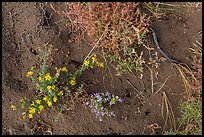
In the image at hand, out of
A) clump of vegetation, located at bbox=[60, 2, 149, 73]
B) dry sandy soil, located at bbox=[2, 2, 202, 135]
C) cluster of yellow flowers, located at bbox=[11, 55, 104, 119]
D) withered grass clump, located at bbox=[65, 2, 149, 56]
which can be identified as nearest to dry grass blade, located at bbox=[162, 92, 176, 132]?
dry sandy soil, located at bbox=[2, 2, 202, 135]

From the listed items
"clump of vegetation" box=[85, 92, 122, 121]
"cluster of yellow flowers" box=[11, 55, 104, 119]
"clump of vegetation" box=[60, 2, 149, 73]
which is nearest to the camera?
"cluster of yellow flowers" box=[11, 55, 104, 119]

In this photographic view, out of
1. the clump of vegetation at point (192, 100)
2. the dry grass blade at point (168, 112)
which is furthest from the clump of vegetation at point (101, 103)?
the clump of vegetation at point (192, 100)

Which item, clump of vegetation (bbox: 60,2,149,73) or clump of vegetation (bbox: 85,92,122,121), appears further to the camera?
clump of vegetation (bbox: 60,2,149,73)

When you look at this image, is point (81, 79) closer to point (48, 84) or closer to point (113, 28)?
point (48, 84)

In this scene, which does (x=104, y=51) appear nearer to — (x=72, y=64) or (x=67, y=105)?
(x=72, y=64)

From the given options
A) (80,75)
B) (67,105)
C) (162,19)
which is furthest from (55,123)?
(162,19)

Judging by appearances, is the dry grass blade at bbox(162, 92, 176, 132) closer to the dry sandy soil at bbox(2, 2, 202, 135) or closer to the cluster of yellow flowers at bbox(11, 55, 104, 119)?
the dry sandy soil at bbox(2, 2, 202, 135)

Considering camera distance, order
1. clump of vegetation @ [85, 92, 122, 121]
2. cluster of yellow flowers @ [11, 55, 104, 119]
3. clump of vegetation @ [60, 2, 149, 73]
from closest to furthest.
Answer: cluster of yellow flowers @ [11, 55, 104, 119] → clump of vegetation @ [85, 92, 122, 121] → clump of vegetation @ [60, 2, 149, 73]
